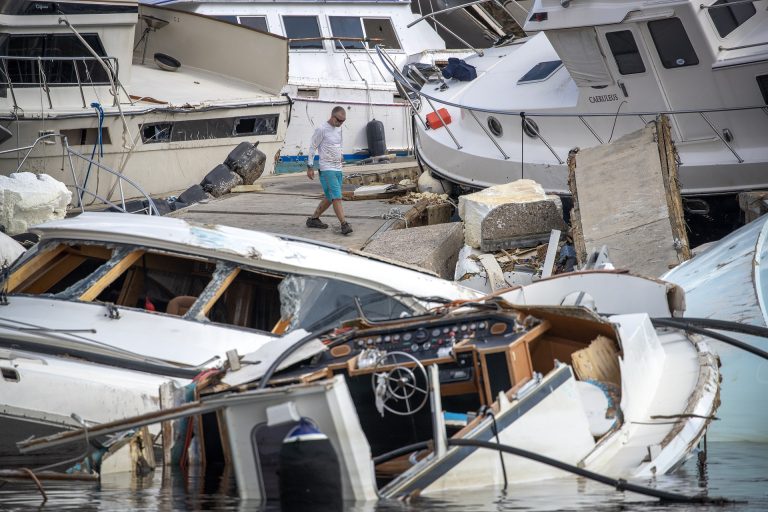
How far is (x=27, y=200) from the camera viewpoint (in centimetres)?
1256

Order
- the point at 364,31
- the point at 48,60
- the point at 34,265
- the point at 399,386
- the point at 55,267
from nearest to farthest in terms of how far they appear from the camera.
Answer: the point at 399,386 < the point at 34,265 < the point at 55,267 < the point at 48,60 < the point at 364,31

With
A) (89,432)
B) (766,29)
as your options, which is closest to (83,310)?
(89,432)

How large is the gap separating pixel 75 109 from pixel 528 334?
12.2 meters

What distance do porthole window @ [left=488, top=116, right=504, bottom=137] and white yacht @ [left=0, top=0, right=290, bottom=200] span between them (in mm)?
4946

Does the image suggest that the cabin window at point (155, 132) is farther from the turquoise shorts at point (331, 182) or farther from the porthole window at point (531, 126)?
the porthole window at point (531, 126)

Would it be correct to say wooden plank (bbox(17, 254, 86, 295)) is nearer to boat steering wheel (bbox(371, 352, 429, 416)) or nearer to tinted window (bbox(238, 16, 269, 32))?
boat steering wheel (bbox(371, 352, 429, 416))

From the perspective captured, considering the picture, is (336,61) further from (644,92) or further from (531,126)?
(644,92)

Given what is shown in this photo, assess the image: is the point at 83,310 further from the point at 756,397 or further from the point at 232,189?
the point at 232,189

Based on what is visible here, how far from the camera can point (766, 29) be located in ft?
41.3

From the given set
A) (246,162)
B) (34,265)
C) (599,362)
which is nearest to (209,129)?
(246,162)

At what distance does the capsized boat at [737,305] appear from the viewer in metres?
7.47

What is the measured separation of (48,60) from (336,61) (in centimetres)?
849

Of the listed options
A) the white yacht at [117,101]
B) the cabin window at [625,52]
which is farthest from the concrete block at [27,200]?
the cabin window at [625,52]

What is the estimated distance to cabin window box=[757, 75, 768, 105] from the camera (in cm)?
1218
